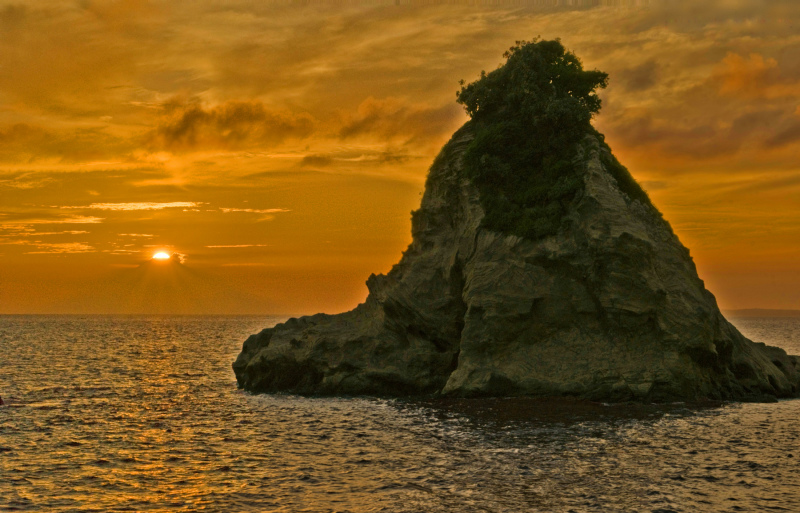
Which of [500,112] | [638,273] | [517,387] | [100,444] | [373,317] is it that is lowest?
[100,444]

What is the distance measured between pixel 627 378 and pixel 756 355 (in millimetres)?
11971

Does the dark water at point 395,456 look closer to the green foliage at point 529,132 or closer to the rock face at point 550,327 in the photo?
the rock face at point 550,327

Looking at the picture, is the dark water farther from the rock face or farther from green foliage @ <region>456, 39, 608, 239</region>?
green foliage @ <region>456, 39, 608, 239</region>

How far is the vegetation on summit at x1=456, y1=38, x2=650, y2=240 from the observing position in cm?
4197

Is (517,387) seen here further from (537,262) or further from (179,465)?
(179,465)

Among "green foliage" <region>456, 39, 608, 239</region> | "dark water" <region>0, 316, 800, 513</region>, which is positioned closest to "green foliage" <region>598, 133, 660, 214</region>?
"green foliage" <region>456, 39, 608, 239</region>

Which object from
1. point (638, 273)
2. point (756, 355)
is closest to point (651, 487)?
point (638, 273)

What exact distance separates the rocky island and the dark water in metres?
2.70

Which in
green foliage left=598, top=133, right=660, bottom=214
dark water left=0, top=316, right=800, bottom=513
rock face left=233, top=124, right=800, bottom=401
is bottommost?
dark water left=0, top=316, right=800, bottom=513

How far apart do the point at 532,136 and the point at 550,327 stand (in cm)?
1420

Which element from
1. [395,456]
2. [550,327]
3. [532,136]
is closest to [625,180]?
[532,136]

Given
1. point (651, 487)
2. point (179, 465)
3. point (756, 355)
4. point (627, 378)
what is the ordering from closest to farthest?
point (651, 487), point (179, 465), point (627, 378), point (756, 355)

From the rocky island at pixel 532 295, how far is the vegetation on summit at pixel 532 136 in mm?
100

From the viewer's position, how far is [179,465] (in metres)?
25.1
